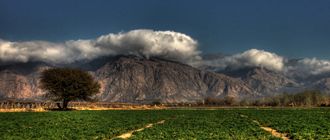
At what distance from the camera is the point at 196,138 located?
34406 mm

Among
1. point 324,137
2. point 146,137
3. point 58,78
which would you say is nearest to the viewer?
point 324,137

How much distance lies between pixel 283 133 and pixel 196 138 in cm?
1073

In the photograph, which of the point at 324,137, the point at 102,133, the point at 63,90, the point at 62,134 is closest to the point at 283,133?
the point at 324,137

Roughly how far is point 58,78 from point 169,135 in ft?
300

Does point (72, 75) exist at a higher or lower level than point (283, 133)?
higher

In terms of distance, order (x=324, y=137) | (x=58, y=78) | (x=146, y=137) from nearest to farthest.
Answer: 1. (x=324, y=137)
2. (x=146, y=137)
3. (x=58, y=78)

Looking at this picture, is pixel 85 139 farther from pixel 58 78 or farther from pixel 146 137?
pixel 58 78

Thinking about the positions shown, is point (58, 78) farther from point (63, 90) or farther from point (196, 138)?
point (196, 138)

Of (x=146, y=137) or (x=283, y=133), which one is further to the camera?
(x=283, y=133)

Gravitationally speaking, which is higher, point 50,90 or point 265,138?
point 50,90

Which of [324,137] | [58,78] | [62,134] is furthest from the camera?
[58,78]

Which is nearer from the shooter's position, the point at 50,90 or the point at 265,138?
the point at 265,138

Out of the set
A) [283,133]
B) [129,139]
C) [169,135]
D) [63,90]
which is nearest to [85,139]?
[129,139]

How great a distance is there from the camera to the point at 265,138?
3397cm
